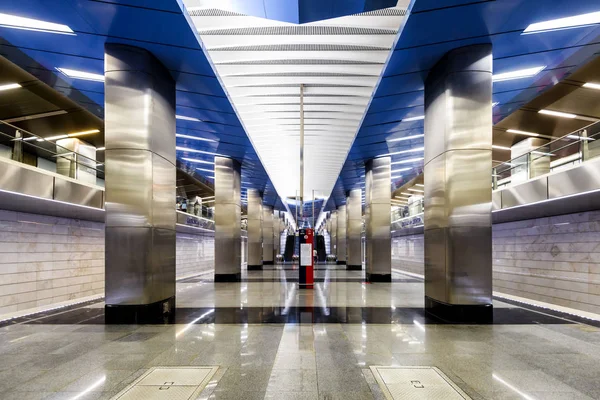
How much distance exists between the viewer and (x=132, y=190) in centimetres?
940

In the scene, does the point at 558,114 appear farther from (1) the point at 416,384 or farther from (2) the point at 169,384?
(2) the point at 169,384

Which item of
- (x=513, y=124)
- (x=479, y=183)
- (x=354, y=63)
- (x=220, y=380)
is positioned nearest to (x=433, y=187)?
(x=479, y=183)

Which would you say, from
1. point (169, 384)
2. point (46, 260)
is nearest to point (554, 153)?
point (169, 384)

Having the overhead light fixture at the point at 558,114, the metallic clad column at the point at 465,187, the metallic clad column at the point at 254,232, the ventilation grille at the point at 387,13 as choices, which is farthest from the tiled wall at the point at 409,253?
the ventilation grille at the point at 387,13

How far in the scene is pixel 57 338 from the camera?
764cm

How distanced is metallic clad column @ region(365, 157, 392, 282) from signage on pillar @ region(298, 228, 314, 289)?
471cm

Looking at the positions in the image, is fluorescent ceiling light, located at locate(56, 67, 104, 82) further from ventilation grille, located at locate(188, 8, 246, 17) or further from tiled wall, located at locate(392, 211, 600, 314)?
tiled wall, located at locate(392, 211, 600, 314)

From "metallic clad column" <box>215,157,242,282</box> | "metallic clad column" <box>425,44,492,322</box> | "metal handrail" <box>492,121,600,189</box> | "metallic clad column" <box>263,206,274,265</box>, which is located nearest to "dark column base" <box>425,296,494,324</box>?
"metallic clad column" <box>425,44,492,322</box>

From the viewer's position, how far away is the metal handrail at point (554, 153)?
10859 millimetres

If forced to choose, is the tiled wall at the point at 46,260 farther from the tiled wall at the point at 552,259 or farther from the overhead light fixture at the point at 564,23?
the tiled wall at the point at 552,259

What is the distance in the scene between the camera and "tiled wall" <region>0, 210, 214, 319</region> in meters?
13.2

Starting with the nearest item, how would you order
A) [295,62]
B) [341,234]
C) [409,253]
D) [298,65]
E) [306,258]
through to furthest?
[295,62] → [298,65] → [306,258] → [409,253] → [341,234]

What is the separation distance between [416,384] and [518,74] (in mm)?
9395

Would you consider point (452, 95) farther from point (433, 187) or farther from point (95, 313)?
point (95, 313)
